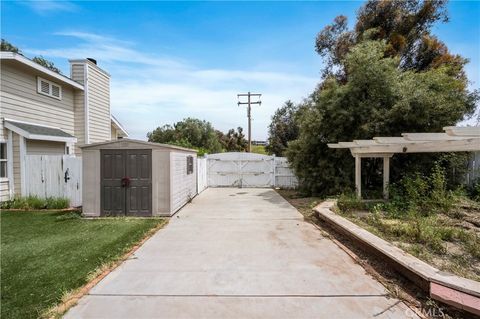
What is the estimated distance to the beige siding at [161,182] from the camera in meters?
7.61

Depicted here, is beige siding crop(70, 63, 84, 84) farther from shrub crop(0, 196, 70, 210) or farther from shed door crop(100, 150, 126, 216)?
shed door crop(100, 150, 126, 216)

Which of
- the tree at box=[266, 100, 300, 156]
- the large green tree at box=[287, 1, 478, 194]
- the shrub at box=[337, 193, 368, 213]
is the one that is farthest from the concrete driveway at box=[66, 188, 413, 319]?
the tree at box=[266, 100, 300, 156]

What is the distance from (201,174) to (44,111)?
263 inches

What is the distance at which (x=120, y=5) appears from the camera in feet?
27.3

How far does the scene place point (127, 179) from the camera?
7.59 m

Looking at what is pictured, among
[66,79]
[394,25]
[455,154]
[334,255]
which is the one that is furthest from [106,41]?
[394,25]

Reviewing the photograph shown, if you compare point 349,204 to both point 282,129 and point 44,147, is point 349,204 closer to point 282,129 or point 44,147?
point 44,147

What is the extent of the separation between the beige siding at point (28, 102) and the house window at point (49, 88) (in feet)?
0.39

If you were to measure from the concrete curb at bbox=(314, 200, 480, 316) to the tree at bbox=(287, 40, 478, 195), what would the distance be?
6.39 m

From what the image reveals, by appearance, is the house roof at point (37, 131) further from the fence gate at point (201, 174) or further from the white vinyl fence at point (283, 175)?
the white vinyl fence at point (283, 175)

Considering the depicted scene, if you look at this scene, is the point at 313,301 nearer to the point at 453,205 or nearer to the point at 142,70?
the point at 453,205

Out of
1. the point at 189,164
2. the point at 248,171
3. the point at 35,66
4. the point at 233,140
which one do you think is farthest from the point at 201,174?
the point at 233,140

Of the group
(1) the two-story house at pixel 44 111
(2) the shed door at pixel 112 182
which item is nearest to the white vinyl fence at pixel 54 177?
(1) the two-story house at pixel 44 111

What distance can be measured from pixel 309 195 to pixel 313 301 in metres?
8.89
